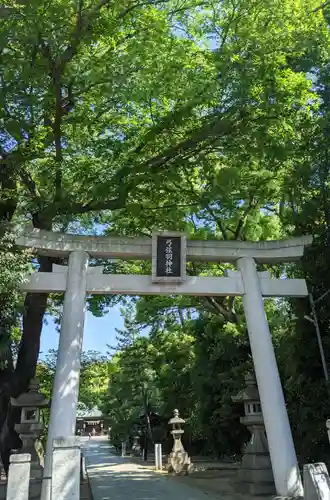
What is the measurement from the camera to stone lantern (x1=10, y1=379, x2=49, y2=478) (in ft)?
29.7

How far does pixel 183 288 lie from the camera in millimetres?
8766

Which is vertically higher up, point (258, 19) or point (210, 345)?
point (258, 19)

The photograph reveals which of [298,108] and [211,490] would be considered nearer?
[298,108]

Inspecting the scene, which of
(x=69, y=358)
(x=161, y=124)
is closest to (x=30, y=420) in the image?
(x=69, y=358)

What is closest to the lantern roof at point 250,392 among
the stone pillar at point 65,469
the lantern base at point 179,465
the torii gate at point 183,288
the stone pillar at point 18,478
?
the torii gate at point 183,288

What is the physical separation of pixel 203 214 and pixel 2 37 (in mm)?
6923

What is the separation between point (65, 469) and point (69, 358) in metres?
2.69

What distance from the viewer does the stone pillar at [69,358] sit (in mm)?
7219

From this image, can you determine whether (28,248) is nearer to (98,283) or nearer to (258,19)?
(98,283)

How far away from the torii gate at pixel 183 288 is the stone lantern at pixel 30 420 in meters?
1.95

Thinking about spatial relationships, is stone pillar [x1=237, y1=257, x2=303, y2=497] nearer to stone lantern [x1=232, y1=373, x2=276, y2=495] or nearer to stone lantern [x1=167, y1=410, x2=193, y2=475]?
stone lantern [x1=232, y1=373, x2=276, y2=495]

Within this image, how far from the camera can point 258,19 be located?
8.55 m

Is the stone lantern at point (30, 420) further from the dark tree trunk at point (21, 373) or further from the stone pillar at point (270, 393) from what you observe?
the stone pillar at point (270, 393)

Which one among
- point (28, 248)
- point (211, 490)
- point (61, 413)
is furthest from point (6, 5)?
point (211, 490)
